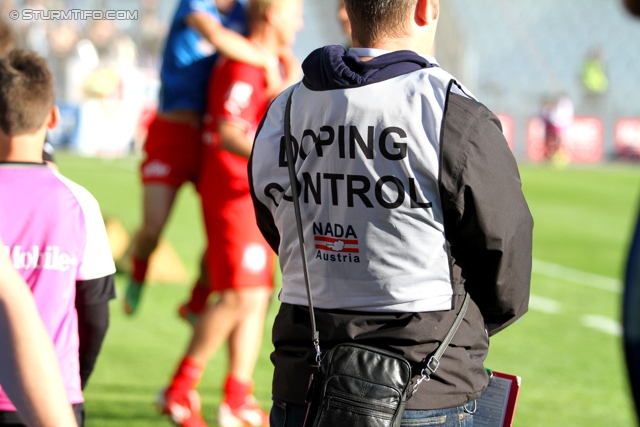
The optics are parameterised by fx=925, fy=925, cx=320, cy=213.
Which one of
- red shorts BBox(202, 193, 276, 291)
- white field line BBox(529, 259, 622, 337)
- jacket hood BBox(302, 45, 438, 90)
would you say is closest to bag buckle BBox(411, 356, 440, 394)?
jacket hood BBox(302, 45, 438, 90)

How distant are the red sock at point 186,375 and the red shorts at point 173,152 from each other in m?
1.02

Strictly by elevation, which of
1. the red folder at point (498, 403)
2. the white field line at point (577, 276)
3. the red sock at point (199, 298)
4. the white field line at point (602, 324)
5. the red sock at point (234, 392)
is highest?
the red folder at point (498, 403)

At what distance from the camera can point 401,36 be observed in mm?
2264

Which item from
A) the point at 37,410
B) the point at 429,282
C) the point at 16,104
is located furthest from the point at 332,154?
the point at 16,104

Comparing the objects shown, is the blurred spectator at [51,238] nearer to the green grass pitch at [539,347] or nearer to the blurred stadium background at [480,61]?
the green grass pitch at [539,347]

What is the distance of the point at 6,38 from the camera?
3852 mm

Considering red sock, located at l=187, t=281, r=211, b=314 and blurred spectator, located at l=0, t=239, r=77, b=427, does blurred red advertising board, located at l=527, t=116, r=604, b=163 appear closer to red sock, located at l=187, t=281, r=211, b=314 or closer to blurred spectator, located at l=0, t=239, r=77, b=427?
red sock, located at l=187, t=281, r=211, b=314

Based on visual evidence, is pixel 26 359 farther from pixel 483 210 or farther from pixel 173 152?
pixel 173 152

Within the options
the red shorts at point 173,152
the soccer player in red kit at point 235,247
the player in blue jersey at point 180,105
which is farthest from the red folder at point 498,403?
the red shorts at point 173,152

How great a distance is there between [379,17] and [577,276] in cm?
752

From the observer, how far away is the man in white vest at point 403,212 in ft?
6.92

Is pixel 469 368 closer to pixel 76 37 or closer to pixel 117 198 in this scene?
pixel 117 198

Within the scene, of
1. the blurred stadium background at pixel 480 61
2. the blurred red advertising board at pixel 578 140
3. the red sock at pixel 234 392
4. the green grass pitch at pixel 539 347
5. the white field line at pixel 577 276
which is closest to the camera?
the red sock at pixel 234 392

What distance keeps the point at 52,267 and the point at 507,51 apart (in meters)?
34.2
